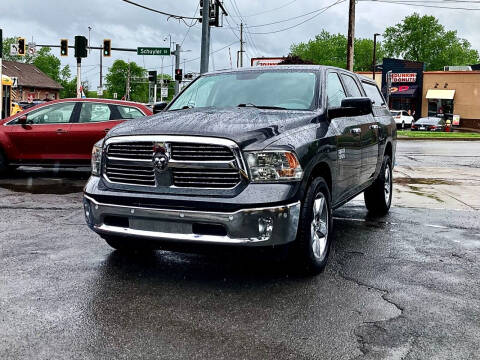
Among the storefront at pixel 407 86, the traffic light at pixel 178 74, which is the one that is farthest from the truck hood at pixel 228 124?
the storefront at pixel 407 86

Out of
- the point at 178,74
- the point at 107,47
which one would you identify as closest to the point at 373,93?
the point at 107,47

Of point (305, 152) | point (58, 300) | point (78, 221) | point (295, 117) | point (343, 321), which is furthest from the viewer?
point (78, 221)

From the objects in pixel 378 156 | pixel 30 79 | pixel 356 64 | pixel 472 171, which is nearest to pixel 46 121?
pixel 378 156

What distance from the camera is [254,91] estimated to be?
570cm

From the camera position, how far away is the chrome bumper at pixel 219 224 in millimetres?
4121

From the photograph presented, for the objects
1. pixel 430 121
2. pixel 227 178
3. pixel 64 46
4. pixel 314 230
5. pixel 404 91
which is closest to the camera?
pixel 227 178

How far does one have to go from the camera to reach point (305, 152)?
4.53 m

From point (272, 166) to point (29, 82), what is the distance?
93482 mm

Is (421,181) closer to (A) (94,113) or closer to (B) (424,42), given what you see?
(A) (94,113)

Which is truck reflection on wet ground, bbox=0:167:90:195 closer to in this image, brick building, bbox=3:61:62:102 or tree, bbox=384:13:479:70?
brick building, bbox=3:61:62:102

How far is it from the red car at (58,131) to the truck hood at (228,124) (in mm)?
6734

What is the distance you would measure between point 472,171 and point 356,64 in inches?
4185

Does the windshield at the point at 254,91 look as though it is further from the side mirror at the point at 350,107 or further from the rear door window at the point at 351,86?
the rear door window at the point at 351,86

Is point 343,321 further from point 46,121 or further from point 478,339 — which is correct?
point 46,121
